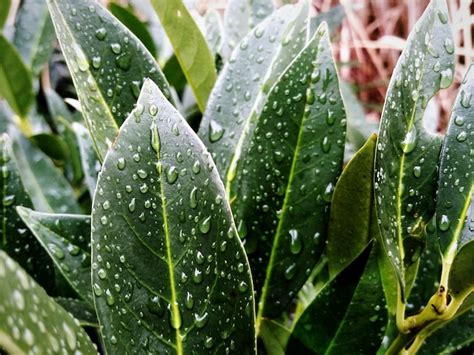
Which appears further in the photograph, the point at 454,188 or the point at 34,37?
the point at 34,37

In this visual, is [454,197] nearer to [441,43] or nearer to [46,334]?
[441,43]

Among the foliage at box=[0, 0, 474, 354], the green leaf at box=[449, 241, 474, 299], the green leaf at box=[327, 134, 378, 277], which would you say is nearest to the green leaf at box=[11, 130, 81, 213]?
the foliage at box=[0, 0, 474, 354]

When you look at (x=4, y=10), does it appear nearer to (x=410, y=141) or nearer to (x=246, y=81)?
(x=246, y=81)

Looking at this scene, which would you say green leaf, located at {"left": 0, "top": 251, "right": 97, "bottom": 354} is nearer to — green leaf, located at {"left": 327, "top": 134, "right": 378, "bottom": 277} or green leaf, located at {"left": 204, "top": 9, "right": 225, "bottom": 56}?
green leaf, located at {"left": 327, "top": 134, "right": 378, "bottom": 277}

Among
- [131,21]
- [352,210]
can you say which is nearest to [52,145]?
[131,21]

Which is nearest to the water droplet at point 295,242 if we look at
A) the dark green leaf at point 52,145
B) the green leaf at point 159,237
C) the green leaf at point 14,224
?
the green leaf at point 159,237

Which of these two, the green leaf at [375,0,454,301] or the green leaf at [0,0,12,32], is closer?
the green leaf at [375,0,454,301]
